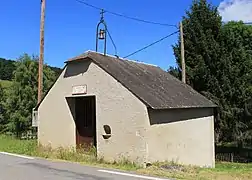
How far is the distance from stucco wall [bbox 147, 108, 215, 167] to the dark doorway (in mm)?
3793

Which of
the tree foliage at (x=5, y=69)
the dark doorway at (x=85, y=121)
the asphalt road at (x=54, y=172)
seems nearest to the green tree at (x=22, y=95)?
the dark doorway at (x=85, y=121)

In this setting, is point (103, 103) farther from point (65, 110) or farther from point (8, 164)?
point (8, 164)

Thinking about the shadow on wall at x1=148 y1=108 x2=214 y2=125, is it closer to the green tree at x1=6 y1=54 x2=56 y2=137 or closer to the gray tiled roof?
the gray tiled roof

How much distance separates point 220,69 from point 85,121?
41.4 ft

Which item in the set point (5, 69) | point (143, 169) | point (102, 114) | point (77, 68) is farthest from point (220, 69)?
point (5, 69)

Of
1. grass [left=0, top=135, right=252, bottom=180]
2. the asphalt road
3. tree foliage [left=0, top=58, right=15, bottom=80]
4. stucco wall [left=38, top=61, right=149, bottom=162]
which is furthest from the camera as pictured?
tree foliage [left=0, top=58, right=15, bottom=80]

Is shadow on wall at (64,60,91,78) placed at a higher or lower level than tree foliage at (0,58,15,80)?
lower

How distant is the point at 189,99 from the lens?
53.5 feet

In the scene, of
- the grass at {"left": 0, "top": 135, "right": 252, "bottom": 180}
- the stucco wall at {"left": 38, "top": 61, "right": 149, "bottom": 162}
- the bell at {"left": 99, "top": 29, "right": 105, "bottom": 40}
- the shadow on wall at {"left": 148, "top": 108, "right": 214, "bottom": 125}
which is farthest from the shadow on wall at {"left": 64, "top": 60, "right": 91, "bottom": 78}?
the shadow on wall at {"left": 148, "top": 108, "right": 214, "bottom": 125}

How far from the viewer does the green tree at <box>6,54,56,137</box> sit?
102 feet

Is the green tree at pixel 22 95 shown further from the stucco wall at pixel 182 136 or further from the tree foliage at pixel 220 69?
the stucco wall at pixel 182 136

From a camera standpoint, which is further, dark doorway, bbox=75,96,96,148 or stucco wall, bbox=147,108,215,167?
dark doorway, bbox=75,96,96,148

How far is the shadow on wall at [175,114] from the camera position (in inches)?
509

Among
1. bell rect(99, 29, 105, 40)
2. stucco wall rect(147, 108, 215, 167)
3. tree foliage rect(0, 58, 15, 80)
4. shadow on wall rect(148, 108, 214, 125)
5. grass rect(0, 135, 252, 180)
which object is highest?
tree foliage rect(0, 58, 15, 80)
